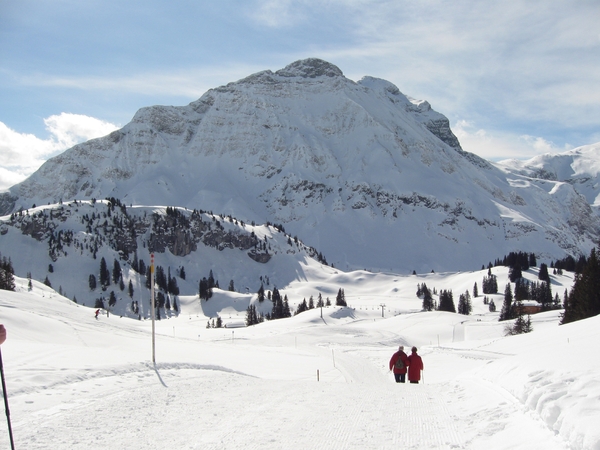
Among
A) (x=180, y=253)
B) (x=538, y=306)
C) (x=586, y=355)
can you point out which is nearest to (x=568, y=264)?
(x=538, y=306)

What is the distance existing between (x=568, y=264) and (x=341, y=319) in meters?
117

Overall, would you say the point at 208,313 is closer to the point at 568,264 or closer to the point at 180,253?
the point at 180,253

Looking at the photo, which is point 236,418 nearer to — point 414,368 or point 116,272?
point 414,368

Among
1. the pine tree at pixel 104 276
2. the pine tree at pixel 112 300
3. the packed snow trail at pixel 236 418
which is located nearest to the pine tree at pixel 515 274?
the pine tree at pixel 112 300

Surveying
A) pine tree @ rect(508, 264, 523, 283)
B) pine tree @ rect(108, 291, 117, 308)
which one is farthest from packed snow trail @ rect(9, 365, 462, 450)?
pine tree @ rect(508, 264, 523, 283)

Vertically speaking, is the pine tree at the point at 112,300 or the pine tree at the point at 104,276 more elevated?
the pine tree at the point at 104,276

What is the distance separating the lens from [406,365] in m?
19.8

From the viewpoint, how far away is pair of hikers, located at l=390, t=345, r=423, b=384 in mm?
18781

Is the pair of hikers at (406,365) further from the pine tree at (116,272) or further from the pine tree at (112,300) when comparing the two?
the pine tree at (116,272)

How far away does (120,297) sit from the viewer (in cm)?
14362

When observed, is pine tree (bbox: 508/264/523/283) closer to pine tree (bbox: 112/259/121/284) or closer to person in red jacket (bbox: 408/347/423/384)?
pine tree (bbox: 112/259/121/284)

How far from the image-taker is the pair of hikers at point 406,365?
18781 mm

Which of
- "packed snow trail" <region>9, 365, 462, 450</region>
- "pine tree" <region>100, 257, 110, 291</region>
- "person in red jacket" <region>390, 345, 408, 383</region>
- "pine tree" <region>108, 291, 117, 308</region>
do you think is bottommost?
"pine tree" <region>108, 291, 117, 308</region>

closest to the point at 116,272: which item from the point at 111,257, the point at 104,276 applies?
the point at 104,276
